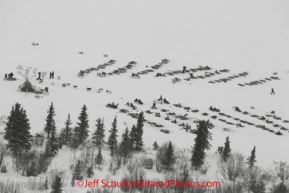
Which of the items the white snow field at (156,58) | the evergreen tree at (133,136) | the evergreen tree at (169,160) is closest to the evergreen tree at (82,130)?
the white snow field at (156,58)

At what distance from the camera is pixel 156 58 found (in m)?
53.1

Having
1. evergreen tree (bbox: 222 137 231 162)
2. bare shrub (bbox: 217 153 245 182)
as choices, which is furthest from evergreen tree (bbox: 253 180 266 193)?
evergreen tree (bbox: 222 137 231 162)

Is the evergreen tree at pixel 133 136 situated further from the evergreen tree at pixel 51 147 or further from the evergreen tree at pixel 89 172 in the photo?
the evergreen tree at pixel 51 147

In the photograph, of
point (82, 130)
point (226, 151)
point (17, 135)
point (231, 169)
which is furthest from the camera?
point (82, 130)

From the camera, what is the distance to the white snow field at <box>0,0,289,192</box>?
2464cm

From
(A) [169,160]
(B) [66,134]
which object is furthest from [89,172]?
(A) [169,160]

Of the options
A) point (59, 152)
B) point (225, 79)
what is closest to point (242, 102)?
point (225, 79)

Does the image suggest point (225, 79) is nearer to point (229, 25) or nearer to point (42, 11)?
point (229, 25)

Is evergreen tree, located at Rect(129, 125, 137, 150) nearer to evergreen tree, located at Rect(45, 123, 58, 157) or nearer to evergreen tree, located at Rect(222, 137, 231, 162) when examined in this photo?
evergreen tree, located at Rect(45, 123, 58, 157)

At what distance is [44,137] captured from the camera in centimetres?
1811

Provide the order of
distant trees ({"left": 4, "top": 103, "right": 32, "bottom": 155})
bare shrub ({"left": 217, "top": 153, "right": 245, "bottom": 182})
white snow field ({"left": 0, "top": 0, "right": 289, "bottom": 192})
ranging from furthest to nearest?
white snow field ({"left": 0, "top": 0, "right": 289, "bottom": 192}) < bare shrub ({"left": 217, "top": 153, "right": 245, "bottom": 182}) < distant trees ({"left": 4, "top": 103, "right": 32, "bottom": 155})

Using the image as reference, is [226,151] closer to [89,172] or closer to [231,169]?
[231,169]

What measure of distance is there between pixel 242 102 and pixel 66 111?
913 inches

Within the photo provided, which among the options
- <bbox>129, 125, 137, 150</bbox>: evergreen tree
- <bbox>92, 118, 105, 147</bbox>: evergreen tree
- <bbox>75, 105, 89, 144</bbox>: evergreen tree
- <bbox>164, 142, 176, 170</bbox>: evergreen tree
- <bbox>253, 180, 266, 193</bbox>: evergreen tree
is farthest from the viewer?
<bbox>75, 105, 89, 144</bbox>: evergreen tree
